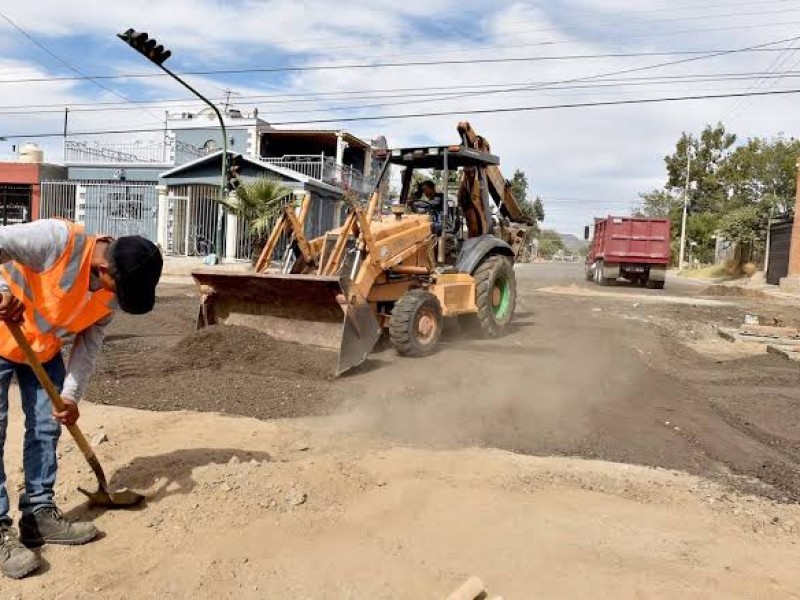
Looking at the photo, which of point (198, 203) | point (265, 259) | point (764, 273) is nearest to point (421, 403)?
point (265, 259)

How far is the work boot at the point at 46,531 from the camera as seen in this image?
3393 millimetres

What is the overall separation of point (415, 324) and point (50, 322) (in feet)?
17.6

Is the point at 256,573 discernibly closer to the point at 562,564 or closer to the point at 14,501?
the point at 562,564

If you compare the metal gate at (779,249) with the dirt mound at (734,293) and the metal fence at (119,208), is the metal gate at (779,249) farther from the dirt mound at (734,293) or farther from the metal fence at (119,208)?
the metal fence at (119,208)

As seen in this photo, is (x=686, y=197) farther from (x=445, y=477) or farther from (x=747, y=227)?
(x=445, y=477)

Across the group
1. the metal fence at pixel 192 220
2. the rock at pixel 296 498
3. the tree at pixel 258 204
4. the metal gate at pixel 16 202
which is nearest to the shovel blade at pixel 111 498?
the rock at pixel 296 498

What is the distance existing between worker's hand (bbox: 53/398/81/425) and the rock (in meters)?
1.19

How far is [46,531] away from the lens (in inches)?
134

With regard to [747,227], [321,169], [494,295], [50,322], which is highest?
[321,169]

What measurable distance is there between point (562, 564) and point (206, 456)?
7.69 ft

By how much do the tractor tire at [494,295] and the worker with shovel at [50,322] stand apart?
7.04 metres

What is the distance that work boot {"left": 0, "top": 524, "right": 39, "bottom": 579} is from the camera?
315 centimetres

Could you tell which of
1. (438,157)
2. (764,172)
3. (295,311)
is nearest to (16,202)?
(438,157)

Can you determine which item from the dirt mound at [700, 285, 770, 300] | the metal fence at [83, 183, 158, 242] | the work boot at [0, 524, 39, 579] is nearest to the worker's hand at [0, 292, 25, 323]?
the work boot at [0, 524, 39, 579]
